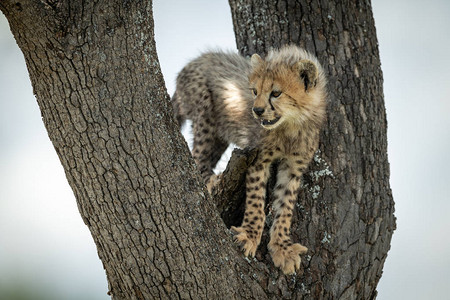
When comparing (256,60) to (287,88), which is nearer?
(287,88)

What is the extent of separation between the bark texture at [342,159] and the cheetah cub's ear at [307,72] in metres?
0.33

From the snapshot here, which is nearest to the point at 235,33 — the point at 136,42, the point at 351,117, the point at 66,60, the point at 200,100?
the point at 200,100

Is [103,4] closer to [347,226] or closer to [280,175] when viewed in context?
[280,175]

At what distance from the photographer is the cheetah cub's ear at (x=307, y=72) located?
3.68 m

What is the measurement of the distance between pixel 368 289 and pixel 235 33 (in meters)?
2.17

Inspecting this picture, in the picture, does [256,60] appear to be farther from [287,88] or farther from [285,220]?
[285,220]

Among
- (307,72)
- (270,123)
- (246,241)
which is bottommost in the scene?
(246,241)

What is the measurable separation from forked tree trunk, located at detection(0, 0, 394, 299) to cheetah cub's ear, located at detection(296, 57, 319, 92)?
500mm

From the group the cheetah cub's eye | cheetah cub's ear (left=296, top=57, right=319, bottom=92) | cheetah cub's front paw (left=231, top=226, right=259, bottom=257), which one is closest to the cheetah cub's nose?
the cheetah cub's eye

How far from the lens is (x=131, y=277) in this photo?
318 cm

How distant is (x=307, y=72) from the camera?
3.73 metres

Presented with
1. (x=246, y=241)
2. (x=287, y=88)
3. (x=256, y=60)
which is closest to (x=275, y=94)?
(x=287, y=88)

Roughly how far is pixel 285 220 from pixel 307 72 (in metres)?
1.00

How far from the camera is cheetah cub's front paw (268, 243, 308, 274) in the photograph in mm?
3604
